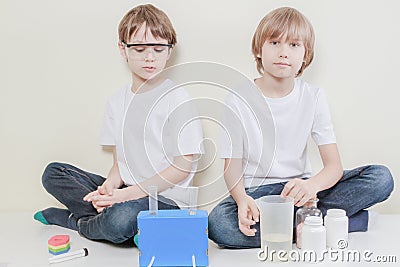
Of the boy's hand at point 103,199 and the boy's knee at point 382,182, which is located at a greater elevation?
the boy's knee at point 382,182

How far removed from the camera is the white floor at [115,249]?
1265mm

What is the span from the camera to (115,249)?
1363 millimetres

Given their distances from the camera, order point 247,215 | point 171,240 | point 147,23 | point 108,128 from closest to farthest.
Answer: point 171,240, point 247,215, point 147,23, point 108,128

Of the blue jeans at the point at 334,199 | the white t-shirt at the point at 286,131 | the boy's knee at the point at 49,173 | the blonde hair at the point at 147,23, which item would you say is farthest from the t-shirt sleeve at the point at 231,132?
the boy's knee at the point at 49,173

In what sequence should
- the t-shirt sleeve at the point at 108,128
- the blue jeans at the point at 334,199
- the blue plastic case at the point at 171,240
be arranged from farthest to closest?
the t-shirt sleeve at the point at 108,128 < the blue jeans at the point at 334,199 < the blue plastic case at the point at 171,240

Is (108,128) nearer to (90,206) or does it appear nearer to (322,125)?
(90,206)

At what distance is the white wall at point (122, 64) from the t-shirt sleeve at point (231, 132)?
120mm

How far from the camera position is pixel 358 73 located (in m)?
1.60

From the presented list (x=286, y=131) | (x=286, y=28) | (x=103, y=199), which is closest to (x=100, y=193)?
(x=103, y=199)

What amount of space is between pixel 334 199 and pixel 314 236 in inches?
7.1

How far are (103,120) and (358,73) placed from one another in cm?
70

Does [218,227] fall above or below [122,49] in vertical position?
below

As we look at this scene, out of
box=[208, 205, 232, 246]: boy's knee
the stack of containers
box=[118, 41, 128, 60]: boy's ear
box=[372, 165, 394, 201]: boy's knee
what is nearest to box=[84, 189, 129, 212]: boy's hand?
the stack of containers

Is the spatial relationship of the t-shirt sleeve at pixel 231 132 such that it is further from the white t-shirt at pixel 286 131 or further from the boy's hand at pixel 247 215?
the boy's hand at pixel 247 215
